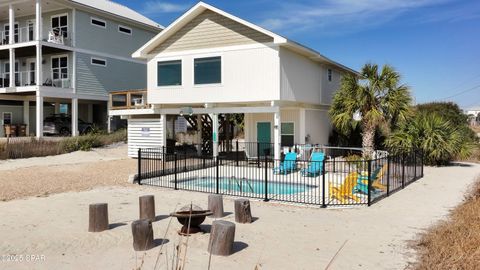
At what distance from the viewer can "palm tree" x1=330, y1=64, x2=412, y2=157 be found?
64.3 ft

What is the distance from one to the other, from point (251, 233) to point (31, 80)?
2977 centimetres

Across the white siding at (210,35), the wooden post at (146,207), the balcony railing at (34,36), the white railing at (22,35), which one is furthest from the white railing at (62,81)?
the wooden post at (146,207)

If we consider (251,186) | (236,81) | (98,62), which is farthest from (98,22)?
(251,186)

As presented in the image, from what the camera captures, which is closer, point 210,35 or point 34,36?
point 210,35

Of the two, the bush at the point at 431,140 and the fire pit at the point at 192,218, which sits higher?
the bush at the point at 431,140

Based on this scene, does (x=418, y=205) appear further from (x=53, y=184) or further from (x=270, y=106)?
(x=53, y=184)

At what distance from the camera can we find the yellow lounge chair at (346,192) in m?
11.6

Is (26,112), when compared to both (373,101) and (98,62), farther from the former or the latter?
(373,101)

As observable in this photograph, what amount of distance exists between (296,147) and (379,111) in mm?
4261

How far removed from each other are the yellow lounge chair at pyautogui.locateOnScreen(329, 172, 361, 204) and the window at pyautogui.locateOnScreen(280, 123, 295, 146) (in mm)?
10308

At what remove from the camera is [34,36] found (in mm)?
31578

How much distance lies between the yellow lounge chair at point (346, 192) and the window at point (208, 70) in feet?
32.1

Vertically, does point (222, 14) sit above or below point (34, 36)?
below

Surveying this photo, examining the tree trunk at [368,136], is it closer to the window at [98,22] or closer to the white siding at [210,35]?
the white siding at [210,35]
